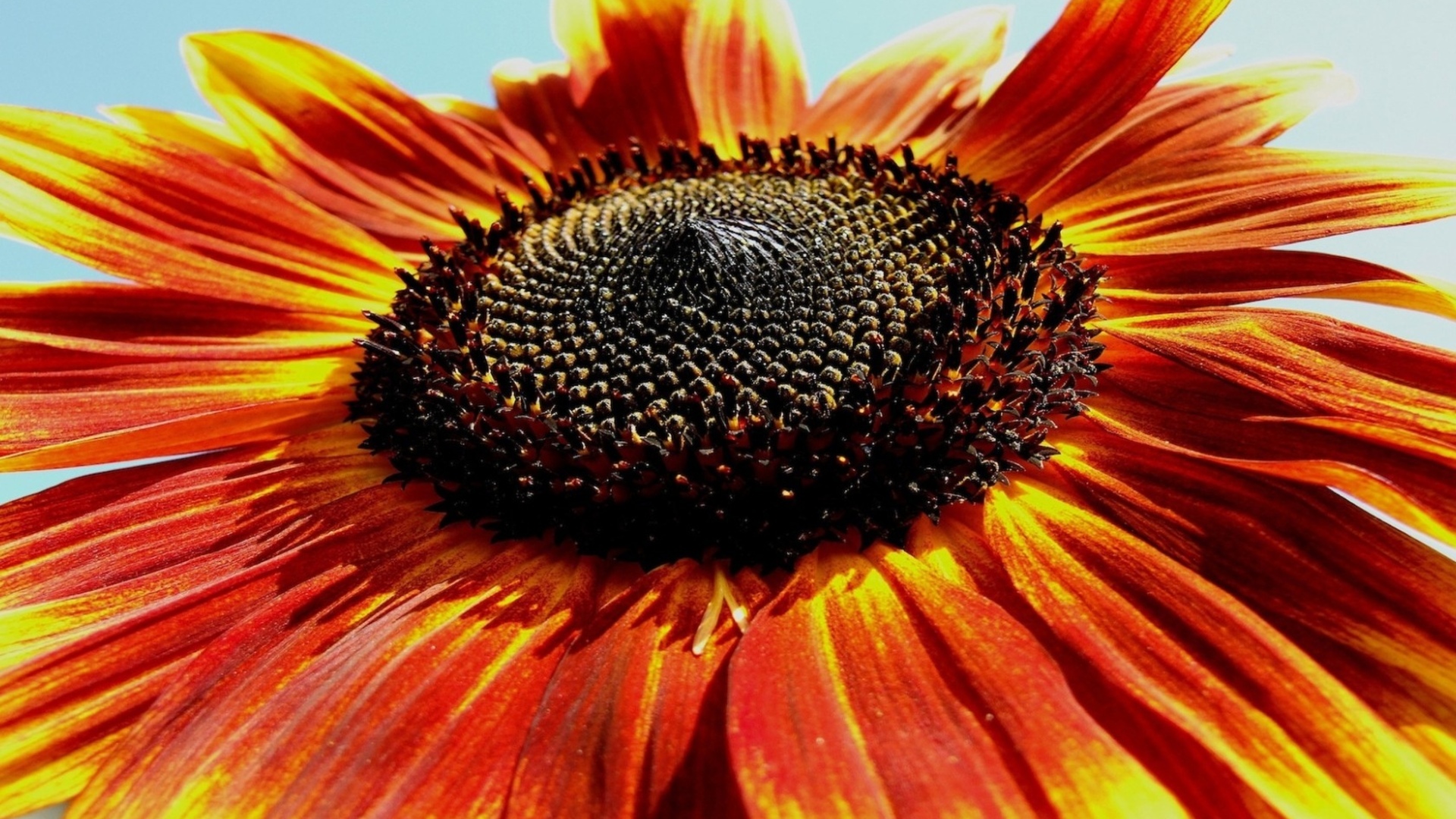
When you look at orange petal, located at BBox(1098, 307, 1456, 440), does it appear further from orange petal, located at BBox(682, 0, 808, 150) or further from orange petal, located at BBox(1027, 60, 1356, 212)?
orange petal, located at BBox(682, 0, 808, 150)

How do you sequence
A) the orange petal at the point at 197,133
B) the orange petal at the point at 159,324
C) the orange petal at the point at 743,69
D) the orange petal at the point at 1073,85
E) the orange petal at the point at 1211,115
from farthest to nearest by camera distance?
the orange petal at the point at 743,69
the orange petal at the point at 197,133
the orange petal at the point at 1211,115
the orange petal at the point at 159,324
the orange petal at the point at 1073,85

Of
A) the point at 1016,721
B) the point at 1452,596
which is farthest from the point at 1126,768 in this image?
the point at 1452,596

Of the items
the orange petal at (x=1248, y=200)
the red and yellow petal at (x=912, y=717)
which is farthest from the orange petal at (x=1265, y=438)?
the red and yellow petal at (x=912, y=717)

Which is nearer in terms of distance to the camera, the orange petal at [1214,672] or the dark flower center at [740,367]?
the orange petal at [1214,672]

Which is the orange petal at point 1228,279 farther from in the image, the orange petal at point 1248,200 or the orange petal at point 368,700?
the orange petal at point 368,700

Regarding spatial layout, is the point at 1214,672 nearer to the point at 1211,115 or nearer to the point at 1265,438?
the point at 1265,438

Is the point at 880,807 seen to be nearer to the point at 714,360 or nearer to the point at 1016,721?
the point at 1016,721
